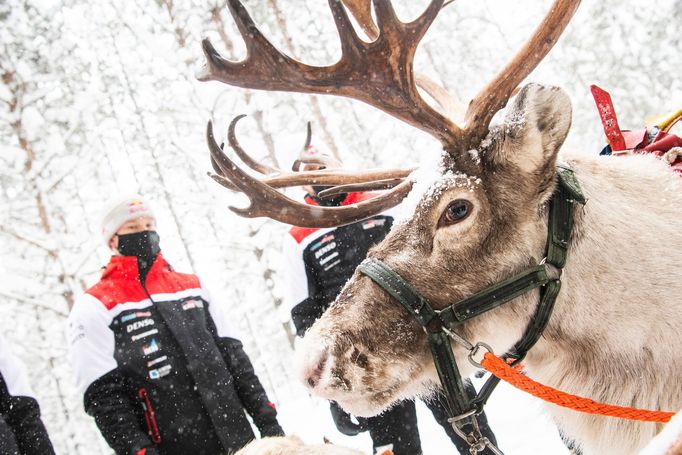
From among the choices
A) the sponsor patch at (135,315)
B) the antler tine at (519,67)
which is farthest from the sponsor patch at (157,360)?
the antler tine at (519,67)

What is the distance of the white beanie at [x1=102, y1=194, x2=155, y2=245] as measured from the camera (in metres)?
3.73

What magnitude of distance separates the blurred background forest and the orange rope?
959 centimetres

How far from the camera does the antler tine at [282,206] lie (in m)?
2.33

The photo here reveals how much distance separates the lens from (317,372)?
1.77m

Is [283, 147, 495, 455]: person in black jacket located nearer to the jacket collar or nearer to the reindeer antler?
the jacket collar

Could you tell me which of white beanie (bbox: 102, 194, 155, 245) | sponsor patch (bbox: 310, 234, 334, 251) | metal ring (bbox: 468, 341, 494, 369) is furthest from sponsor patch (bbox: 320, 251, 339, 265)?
metal ring (bbox: 468, 341, 494, 369)

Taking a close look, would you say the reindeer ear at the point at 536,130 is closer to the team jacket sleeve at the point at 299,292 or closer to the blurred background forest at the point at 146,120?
the team jacket sleeve at the point at 299,292

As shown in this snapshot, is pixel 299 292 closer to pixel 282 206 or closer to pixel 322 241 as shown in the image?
pixel 322 241

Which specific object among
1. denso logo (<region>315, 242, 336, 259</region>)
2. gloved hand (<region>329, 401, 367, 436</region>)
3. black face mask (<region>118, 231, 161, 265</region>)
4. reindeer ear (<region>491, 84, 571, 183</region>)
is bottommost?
gloved hand (<region>329, 401, 367, 436</region>)

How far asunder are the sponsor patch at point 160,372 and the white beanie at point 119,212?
1.29 meters

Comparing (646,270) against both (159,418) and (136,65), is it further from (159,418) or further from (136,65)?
(136,65)

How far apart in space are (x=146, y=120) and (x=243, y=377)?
15.3 metres

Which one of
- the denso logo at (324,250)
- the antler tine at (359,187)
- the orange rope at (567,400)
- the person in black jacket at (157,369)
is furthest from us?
the denso logo at (324,250)

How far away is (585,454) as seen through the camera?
2.03 meters
